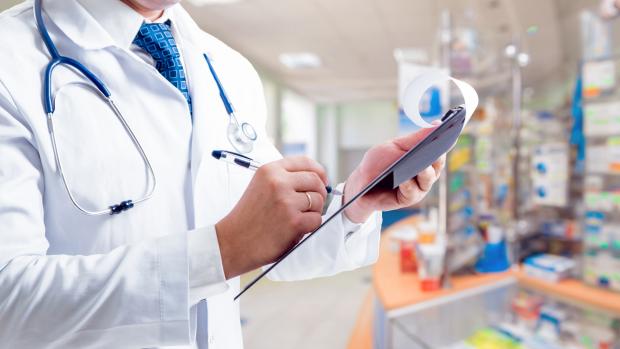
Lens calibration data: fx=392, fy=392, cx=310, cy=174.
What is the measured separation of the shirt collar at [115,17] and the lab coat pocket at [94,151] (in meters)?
0.14

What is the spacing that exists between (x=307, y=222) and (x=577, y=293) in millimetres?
2102

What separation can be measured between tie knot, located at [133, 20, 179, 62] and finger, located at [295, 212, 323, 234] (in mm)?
491

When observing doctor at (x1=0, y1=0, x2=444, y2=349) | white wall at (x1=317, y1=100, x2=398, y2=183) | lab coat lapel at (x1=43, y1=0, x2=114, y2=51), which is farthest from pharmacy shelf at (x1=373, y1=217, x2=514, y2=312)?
white wall at (x1=317, y1=100, x2=398, y2=183)

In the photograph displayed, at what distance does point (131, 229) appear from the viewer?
645mm

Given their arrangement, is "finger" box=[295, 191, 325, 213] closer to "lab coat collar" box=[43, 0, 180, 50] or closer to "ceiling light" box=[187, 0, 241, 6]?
"lab coat collar" box=[43, 0, 180, 50]

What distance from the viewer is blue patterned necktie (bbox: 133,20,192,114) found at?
30.7 inches

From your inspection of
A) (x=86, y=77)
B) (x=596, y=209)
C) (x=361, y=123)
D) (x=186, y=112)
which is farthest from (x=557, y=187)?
(x=361, y=123)

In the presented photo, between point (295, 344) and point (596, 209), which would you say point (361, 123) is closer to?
point (295, 344)

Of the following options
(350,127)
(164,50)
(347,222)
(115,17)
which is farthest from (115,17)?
(350,127)

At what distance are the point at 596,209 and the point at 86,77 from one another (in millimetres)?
2435

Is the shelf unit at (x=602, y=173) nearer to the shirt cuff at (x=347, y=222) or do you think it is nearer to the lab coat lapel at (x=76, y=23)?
the shirt cuff at (x=347, y=222)

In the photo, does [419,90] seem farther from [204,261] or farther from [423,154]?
[204,261]

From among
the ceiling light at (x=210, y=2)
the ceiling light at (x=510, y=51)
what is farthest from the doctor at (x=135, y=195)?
the ceiling light at (x=210, y=2)

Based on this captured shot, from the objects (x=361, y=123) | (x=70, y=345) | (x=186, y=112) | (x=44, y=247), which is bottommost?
(x=70, y=345)
